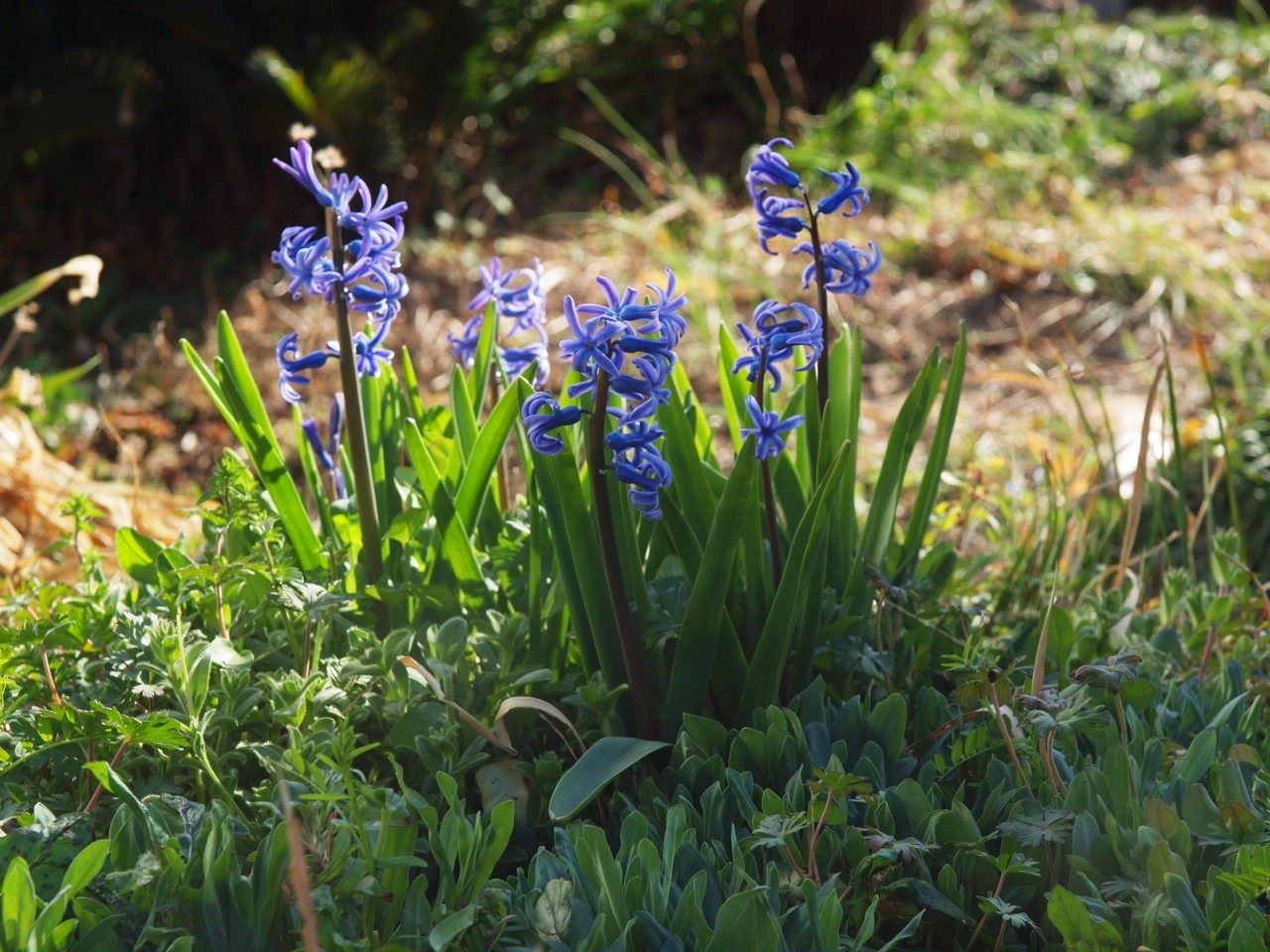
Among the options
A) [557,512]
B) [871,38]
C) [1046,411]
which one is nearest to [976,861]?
[557,512]

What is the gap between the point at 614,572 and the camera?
146 centimetres

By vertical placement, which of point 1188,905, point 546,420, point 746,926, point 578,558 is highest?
point 546,420

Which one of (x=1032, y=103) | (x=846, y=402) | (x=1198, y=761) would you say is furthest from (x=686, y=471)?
(x=1032, y=103)

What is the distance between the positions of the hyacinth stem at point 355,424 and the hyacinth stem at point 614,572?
32cm

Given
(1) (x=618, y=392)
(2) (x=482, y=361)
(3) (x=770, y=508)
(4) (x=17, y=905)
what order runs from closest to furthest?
(4) (x=17, y=905) → (1) (x=618, y=392) → (3) (x=770, y=508) → (2) (x=482, y=361)

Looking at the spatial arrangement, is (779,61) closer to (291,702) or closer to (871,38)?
(871,38)

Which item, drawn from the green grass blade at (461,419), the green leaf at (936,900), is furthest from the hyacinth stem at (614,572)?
the green leaf at (936,900)

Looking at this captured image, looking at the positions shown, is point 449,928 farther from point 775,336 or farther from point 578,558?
point 775,336

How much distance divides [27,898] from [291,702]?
0.39 m

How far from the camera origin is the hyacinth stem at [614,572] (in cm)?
137

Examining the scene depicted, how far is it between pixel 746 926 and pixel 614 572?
1.47 ft

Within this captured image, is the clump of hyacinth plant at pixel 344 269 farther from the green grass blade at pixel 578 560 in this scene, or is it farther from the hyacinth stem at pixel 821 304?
the hyacinth stem at pixel 821 304

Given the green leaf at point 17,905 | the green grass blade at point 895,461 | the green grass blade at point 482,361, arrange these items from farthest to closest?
the green grass blade at point 482,361 < the green grass blade at point 895,461 < the green leaf at point 17,905

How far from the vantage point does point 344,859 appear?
1.23 metres
